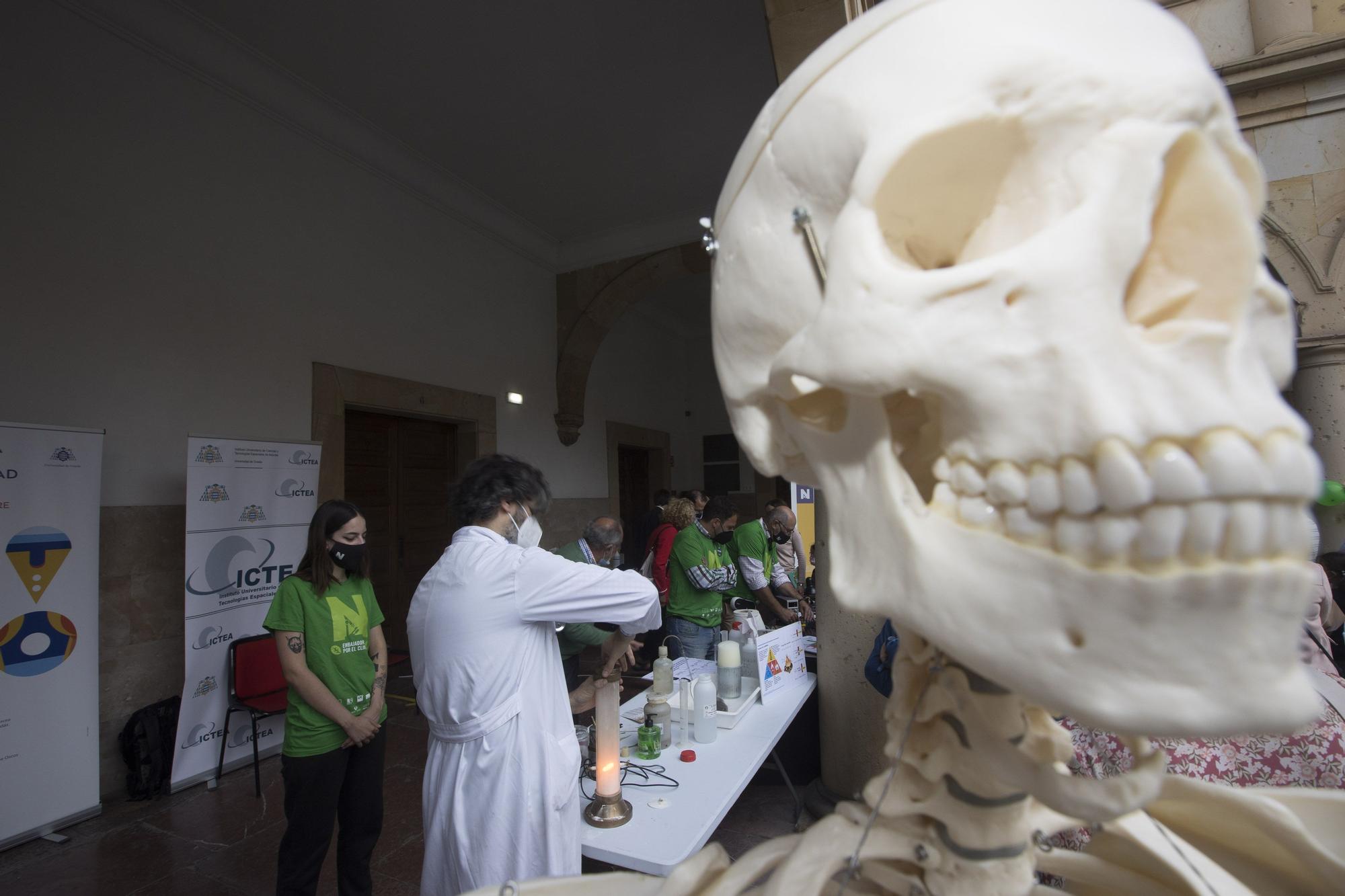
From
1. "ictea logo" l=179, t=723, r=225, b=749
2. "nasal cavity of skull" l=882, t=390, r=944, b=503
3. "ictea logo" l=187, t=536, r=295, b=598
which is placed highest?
"nasal cavity of skull" l=882, t=390, r=944, b=503

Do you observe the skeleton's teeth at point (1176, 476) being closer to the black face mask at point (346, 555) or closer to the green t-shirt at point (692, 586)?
the black face mask at point (346, 555)

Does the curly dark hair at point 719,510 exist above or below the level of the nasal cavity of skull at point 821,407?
below

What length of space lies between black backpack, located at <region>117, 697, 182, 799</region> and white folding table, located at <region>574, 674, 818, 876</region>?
3243 millimetres

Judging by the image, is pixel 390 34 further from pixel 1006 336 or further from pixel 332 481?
pixel 1006 336

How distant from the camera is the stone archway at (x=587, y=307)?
7.62m

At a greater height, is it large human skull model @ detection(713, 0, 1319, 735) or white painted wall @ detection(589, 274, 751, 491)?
white painted wall @ detection(589, 274, 751, 491)

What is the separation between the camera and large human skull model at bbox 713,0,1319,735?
1.43ft

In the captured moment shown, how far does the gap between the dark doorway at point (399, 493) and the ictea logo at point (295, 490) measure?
1.08 m

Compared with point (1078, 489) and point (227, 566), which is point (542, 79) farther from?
point (1078, 489)

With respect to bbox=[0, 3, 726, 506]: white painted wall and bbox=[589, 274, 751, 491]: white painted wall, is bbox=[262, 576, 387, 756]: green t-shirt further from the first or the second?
bbox=[589, 274, 751, 491]: white painted wall

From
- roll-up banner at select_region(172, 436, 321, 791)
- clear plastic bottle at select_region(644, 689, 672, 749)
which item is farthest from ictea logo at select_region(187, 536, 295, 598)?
clear plastic bottle at select_region(644, 689, 672, 749)

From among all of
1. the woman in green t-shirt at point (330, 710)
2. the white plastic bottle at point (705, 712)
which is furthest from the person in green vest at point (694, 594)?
the woman in green t-shirt at point (330, 710)

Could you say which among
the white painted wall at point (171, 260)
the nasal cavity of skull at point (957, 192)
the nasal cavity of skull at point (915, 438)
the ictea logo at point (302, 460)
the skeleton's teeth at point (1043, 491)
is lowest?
the skeleton's teeth at point (1043, 491)

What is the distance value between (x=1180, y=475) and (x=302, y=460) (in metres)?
5.17
